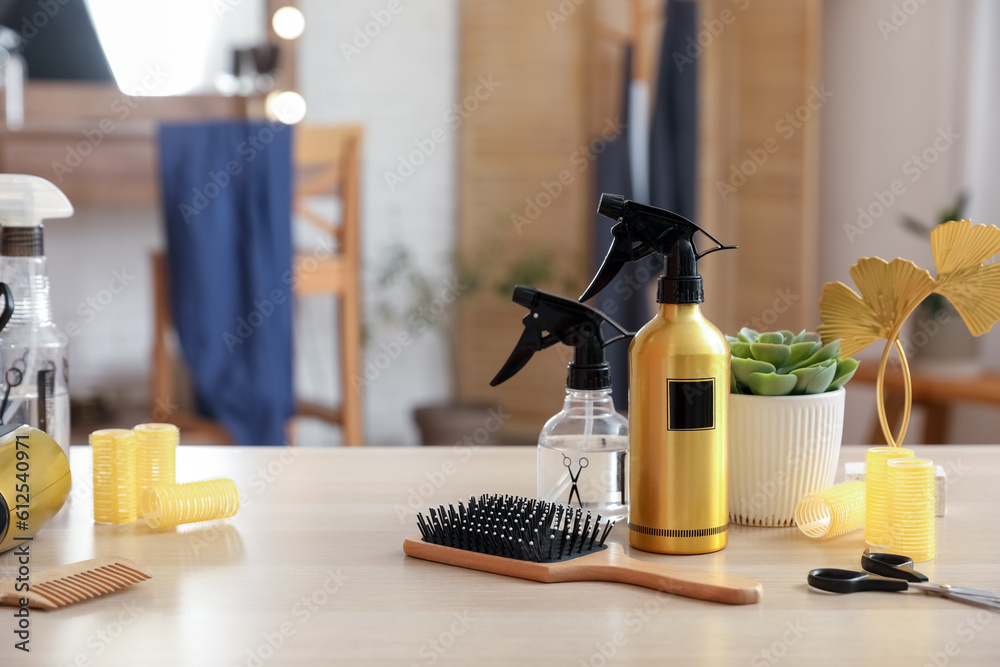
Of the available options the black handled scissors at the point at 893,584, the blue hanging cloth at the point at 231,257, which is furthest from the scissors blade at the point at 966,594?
the blue hanging cloth at the point at 231,257

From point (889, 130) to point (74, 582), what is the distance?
271 cm

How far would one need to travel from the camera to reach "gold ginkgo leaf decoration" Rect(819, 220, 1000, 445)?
70 centimetres

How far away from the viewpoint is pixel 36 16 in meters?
2.86

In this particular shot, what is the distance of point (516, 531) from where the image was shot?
63 cm

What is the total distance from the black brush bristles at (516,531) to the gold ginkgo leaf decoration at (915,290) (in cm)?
25

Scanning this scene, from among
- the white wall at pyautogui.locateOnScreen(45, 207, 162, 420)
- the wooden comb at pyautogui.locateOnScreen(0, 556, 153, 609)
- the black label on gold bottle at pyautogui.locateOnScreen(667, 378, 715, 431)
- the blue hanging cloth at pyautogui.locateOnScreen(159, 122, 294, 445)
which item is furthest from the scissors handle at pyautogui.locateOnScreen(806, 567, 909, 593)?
the white wall at pyautogui.locateOnScreen(45, 207, 162, 420)

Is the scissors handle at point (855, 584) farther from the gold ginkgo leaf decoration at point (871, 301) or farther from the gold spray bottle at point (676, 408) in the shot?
the gold ginkgo leaf decoration at point (871, 301)

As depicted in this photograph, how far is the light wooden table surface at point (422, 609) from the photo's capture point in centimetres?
51

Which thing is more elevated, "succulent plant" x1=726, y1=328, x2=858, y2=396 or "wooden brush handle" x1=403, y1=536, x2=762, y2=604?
"succulent plant" x1=726, y1=328, x2=858, y2=396

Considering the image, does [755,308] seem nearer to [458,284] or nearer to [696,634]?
[458,284]

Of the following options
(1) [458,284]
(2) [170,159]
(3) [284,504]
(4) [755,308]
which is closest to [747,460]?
(3) [284,504]

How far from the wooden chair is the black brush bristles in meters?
1.60

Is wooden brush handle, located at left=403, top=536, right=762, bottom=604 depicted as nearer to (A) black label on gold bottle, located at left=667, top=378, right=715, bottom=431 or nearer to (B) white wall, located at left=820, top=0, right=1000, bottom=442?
(A) black label on gold bottle, located at left=667, top=378, right=715, bottom=431

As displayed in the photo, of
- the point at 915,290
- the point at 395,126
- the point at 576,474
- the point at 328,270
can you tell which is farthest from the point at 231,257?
the point at 915,290
